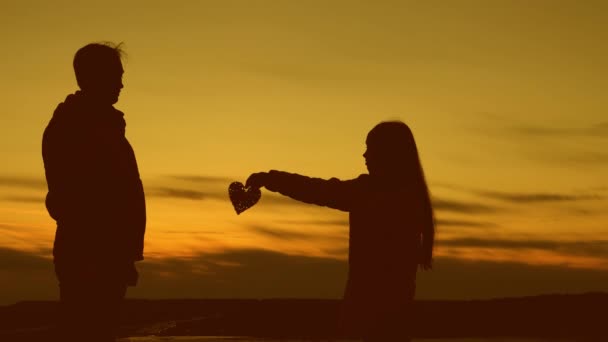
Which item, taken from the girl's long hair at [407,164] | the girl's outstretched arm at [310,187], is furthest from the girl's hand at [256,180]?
the girl's long hair at [407,164]

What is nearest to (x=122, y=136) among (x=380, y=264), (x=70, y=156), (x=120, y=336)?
(x=70, y=156)

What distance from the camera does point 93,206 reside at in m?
5.71

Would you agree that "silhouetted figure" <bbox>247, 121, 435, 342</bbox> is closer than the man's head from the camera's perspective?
No

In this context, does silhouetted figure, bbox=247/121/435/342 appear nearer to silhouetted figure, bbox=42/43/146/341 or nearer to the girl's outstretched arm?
the girl's outstretched arm

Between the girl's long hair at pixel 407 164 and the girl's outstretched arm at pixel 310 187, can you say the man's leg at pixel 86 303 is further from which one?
the girl's long hair at pixel 407 164

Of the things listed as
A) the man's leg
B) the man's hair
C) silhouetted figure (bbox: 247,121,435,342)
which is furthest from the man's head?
silhouetted figure (bbox: 247,121,435,342)

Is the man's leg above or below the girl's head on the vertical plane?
below

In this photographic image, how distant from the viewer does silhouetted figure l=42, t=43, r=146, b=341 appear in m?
5.67

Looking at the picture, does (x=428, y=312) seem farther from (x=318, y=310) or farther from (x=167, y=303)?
(x=167, y=303)

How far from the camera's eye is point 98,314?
5.68 metres

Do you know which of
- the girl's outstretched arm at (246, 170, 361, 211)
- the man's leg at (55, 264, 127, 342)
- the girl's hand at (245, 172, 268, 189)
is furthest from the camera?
the girl's hand at (245, 172, 268, 189)

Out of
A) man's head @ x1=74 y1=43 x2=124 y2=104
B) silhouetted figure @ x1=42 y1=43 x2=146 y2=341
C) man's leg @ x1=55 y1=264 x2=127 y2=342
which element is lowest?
man's leg @ x1=55 y1=264 x2=127 y2=342

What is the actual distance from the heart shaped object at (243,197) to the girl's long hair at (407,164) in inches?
39.2

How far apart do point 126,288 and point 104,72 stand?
132 cm
